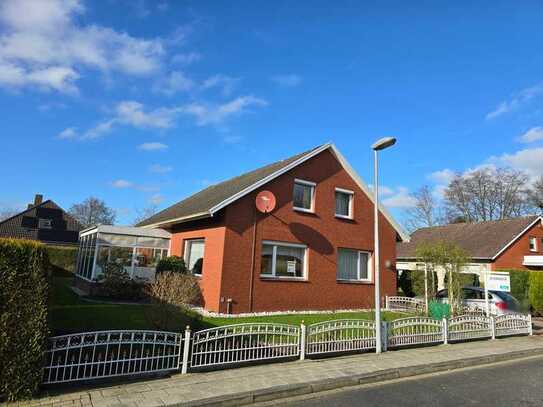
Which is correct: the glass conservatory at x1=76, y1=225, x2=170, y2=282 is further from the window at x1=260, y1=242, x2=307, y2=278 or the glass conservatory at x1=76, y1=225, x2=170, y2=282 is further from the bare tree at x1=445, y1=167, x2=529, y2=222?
the bare tree at x1=445, y1=167, x2=529, y2=222

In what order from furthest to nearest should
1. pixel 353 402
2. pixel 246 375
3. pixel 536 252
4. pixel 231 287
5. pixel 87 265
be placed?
pixel 536 252, pixel 87 265, pixel 231 287, pixel 246 375, pixel 353 402

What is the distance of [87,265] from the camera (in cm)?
1942

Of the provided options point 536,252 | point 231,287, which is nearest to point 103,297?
point 231,287

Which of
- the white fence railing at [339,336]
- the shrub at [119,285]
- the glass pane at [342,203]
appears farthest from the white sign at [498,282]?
the shrub at [119,285]

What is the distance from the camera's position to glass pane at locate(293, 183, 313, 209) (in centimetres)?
1714

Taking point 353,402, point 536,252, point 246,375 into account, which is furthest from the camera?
point 536,252

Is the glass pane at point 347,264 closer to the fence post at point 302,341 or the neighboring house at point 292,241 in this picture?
the neighboring house at point 292,241

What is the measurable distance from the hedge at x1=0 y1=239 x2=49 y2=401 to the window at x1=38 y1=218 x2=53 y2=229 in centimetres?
4578

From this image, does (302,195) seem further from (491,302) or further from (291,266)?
(491,302)

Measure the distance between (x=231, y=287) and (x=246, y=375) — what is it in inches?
289

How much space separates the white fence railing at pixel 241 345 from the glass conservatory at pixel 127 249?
1082 centimetres

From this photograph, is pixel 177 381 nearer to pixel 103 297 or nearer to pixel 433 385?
pixel 433 385

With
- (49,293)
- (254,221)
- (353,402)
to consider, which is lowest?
(353,402)

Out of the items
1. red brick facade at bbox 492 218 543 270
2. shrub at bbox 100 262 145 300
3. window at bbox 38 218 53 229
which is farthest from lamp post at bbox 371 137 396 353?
window at bbox 38 218 53 229
